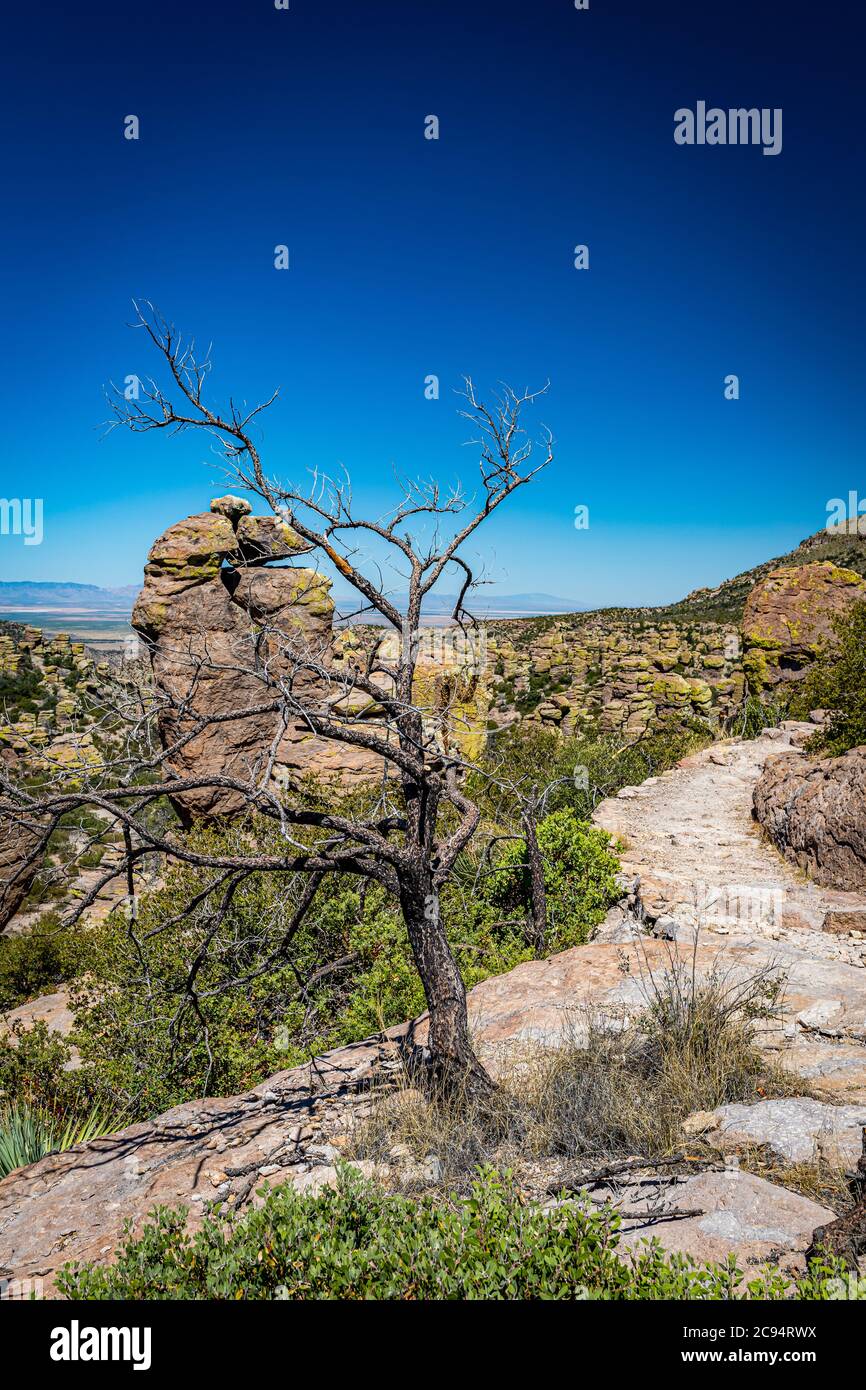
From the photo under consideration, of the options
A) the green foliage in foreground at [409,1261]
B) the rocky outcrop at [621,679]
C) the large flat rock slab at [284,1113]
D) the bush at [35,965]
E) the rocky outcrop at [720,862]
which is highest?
the rocky outcrop at [621,679]

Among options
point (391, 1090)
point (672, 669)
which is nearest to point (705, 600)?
point (672, 669)

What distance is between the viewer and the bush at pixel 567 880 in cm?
762

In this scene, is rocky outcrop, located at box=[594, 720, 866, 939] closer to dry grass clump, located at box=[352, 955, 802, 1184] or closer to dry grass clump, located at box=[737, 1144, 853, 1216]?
dry grass clump, located at box=[352, 955, 802, 1184]

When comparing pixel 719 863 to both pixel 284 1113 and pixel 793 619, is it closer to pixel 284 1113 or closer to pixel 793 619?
pixel 284 1113

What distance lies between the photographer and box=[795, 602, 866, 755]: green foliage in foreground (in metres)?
9.02

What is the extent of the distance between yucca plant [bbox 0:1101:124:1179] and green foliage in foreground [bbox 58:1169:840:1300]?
3.36 m

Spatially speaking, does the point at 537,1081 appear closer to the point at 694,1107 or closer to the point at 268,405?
the point at 694,1107

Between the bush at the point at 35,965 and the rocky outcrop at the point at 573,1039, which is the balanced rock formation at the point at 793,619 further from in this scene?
the bush at the point at 35,965

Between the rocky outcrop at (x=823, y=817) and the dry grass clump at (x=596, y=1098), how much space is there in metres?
3.30

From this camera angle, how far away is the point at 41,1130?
596cm

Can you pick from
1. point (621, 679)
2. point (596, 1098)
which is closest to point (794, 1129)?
point (596, 1098)

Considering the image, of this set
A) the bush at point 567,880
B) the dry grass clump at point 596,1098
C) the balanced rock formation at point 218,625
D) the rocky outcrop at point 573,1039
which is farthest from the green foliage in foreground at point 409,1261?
the balanced rock formation at point 218,625

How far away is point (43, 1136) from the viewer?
5820mm
